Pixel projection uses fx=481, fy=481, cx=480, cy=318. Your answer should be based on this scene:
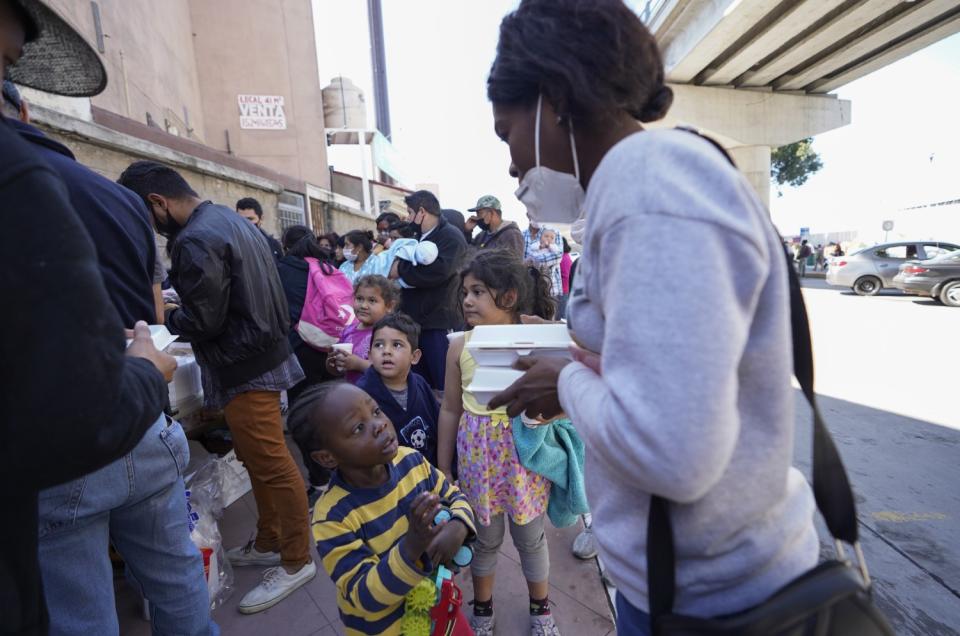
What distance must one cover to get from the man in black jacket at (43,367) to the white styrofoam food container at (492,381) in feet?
2.53

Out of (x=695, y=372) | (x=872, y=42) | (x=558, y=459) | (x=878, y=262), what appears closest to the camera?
(x=695, y=372)

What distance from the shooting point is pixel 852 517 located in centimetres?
91

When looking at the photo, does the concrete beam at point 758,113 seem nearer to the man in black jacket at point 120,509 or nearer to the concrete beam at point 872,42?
the concrete beam at point 872,42

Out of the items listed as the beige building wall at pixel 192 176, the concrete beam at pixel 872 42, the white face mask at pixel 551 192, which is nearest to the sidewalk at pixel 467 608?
the white face mask at pixel 551 192

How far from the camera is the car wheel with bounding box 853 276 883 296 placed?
13891mm

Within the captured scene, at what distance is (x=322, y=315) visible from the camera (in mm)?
3830

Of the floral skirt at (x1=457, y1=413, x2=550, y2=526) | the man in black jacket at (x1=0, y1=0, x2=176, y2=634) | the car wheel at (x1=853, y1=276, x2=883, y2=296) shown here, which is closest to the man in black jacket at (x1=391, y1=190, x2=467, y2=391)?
the floral skirt at (x1=457, y1=413, x2=550, y2=526)

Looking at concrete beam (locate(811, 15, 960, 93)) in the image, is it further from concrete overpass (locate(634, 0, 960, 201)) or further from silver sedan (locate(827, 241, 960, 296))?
silver sedan (locate(827, 241, 960, 296))

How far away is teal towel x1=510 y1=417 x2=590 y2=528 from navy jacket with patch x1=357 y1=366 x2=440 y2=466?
0.49m

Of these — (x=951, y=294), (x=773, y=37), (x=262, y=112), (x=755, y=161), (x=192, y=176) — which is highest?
(x=262, y=112)

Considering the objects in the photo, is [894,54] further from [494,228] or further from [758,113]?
[494,228]

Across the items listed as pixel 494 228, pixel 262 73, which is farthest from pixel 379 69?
pixel 494 228

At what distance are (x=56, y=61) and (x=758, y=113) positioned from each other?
18.0 metres

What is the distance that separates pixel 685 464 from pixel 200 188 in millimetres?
8187
